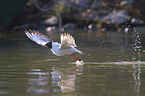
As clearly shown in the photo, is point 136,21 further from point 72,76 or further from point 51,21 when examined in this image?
point 72,76

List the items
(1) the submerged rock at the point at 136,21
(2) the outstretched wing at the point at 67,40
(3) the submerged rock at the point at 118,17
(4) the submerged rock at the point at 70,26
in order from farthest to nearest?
1. (4) the submerged rock at the point at 70,26
2. (1) the submerged rock at the point at 136,21
3. (3) the submerged rock at the point at 118,17
4. (2) the outstretched wing at the point at 67,40

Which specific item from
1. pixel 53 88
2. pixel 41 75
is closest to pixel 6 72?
pixel 41 75

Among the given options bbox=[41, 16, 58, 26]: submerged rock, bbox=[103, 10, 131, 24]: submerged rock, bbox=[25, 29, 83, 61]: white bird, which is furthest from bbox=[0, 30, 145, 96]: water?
bbox=[41, 16, 58, 26]: submerged rock

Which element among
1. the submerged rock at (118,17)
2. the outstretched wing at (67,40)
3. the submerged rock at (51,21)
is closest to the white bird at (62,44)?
the outstretched wing at (67,40)

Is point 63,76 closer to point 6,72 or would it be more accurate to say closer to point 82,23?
point 6,72

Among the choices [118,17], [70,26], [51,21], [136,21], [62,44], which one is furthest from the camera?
[51,21]

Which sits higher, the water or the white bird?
the white bird

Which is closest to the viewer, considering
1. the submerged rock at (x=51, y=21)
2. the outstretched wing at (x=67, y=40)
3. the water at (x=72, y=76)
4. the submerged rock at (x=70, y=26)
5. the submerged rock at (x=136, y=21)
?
the water at (x=72, y=76)

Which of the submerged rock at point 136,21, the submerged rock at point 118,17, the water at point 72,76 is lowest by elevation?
the water at point 72,76

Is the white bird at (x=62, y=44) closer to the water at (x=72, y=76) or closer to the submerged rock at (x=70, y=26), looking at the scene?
the water at (x=72, y=76)

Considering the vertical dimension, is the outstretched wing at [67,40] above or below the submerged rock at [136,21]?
below

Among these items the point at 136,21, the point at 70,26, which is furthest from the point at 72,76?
the point at 136,21

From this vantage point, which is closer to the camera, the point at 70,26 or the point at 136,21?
the point at 136,21

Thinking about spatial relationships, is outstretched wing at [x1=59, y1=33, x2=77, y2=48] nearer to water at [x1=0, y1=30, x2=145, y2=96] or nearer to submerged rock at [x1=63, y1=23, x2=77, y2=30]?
water at [x1=0, y1=30, x2=145, y2=96]
